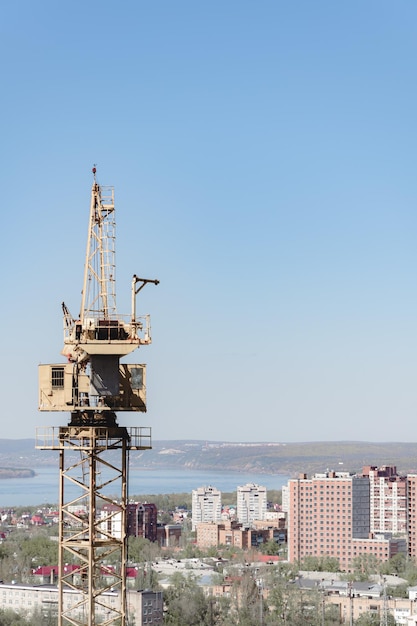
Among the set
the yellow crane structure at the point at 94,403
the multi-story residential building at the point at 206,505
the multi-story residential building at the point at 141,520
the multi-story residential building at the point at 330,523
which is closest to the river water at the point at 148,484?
the multi-story residential building at the point at 206,505

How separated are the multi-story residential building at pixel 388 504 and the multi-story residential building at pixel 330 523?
117 centimetres

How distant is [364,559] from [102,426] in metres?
44.2

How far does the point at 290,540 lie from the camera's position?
5959 cm

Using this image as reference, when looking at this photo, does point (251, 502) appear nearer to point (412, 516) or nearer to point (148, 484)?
point (412, 516)

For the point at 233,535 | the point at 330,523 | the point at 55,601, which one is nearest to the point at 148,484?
the point at 233,535

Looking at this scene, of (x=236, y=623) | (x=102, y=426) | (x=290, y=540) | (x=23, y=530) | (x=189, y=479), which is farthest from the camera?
(x=189, y=479)

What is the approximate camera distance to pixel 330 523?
60.8m

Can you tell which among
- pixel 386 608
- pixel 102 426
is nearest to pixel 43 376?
pixel 102 426

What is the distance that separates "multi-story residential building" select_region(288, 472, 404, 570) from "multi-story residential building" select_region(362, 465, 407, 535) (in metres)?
1.17

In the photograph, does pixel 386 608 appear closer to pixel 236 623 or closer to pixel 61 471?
pixel 236 623

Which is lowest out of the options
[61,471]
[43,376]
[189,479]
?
[189,479]

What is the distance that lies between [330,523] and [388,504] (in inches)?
260

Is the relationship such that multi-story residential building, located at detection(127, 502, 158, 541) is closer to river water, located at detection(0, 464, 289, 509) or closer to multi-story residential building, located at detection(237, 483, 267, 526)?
multi-story residential building, located at detection(237, 483, 267, 526)

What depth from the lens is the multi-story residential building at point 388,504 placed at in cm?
6562
